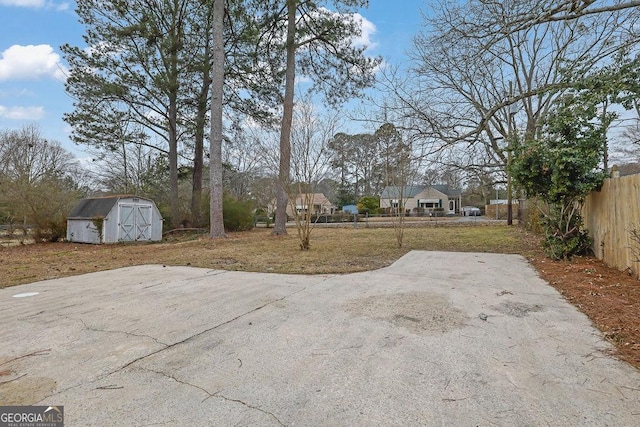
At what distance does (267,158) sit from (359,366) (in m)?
9.36

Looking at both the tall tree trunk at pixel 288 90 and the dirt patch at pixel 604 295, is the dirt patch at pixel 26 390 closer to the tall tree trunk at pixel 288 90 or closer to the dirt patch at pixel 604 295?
the dirt patch at pixel 604 295

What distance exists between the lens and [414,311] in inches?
134

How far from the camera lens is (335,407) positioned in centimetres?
173

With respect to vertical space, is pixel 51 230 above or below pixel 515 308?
above

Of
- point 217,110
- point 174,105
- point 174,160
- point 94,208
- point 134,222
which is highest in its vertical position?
point 174,105

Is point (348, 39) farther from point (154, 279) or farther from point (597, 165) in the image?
point (154, 279)

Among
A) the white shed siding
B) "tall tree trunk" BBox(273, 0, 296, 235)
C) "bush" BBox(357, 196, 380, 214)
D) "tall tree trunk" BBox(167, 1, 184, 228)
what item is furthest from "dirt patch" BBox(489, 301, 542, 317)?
"bush" BBox(357, 196, 380, 214)

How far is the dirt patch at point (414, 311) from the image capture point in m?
2.98

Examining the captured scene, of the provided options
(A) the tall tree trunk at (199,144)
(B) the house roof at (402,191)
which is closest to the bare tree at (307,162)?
(B) the house roof at (402,191)

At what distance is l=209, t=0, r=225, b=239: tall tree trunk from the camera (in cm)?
1157

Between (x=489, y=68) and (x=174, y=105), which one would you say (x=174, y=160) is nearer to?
(x=174, y=105)

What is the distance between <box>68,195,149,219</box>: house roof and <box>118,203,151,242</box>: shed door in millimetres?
436

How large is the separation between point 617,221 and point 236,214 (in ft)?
56.1

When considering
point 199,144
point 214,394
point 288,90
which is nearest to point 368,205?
point 199,144
